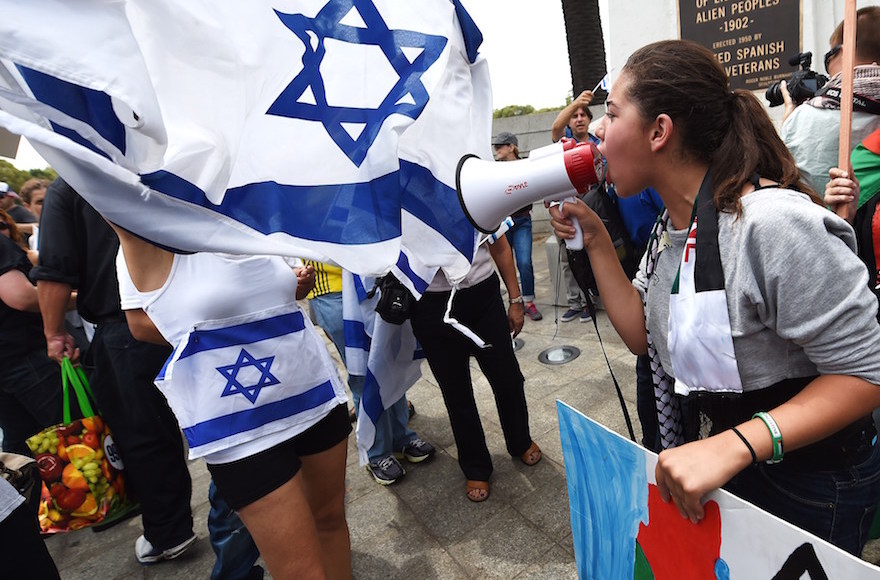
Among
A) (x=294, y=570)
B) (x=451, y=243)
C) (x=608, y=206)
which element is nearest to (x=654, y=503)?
(x=451, y=243)

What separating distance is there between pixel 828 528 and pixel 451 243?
105 cm

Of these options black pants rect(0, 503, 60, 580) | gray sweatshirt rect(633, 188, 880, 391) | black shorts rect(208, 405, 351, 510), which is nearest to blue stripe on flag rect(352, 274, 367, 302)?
black shorts rect(208, 405, 351, 510)

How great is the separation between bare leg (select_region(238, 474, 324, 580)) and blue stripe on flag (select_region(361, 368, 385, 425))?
96 centimetres

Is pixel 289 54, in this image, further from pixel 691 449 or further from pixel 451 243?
pixel 691 449

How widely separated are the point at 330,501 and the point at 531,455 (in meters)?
1.40

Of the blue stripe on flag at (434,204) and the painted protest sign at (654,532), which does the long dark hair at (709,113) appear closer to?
the blue stripe on flag at (434,204)

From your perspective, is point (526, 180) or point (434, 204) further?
point (434, 204)

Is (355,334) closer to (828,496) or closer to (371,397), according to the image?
(371,397)

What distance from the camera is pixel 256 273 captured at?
5.29ft

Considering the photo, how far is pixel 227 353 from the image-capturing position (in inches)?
60.8

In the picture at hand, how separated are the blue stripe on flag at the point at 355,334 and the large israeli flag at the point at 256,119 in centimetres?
149

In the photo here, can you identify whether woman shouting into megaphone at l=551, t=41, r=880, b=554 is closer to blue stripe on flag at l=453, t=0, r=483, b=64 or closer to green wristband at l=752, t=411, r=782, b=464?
green wristband at l=752, t=411, r=782, b=464

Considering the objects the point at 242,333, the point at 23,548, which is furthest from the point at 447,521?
the point at 23,548

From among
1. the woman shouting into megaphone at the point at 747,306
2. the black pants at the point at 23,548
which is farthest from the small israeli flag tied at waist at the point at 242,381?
the woman shouting into megaphone at the point at 747,306
